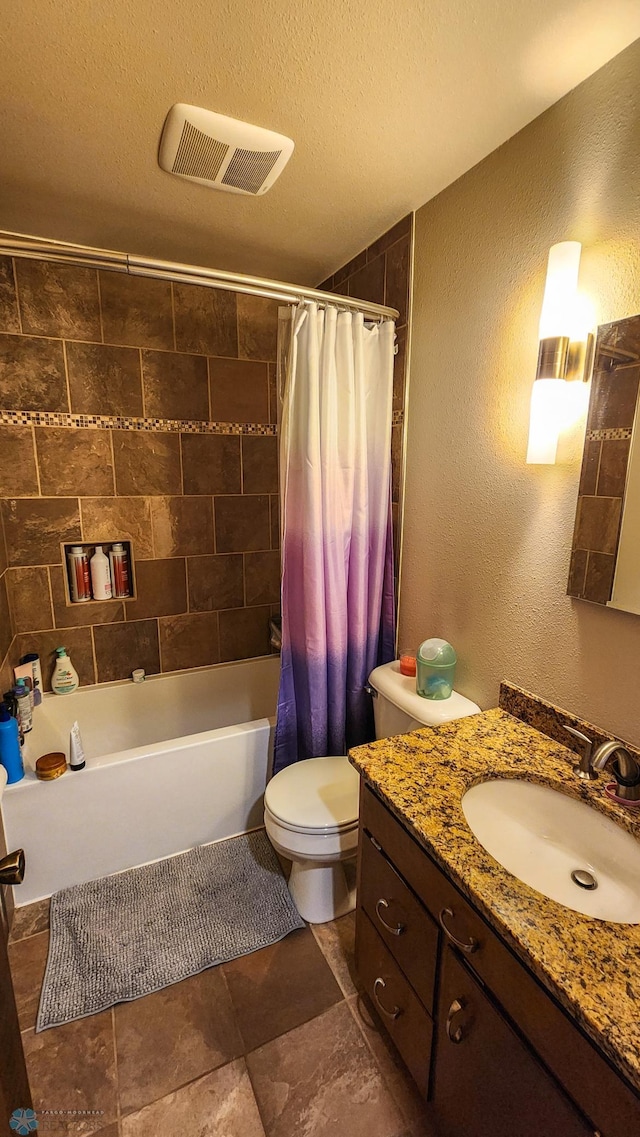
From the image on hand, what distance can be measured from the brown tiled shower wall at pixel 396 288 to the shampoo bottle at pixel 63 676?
1.55m

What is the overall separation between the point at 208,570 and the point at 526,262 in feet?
5.94

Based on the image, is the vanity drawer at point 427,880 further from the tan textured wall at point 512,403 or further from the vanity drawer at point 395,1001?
the tan textured wall at point 512,403

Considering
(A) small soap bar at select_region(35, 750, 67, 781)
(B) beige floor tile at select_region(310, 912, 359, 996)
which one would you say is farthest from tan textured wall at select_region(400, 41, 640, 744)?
(A) small soap bar at select_region(35, 750, 67, 781)

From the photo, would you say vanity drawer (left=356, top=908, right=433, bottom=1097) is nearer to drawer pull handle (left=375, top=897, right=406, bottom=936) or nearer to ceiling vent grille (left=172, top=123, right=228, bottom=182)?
drawer pull handle (left=375, top=897, right=406, bottom=936)

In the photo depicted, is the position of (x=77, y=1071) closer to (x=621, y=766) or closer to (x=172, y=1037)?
(x=172, y=1037)

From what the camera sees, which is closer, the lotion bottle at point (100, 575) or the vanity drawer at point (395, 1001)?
the vanity drawer at point (395, 1001)

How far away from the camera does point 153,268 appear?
52.9 inches

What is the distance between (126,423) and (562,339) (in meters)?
1.78

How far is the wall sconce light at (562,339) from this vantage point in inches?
43.1

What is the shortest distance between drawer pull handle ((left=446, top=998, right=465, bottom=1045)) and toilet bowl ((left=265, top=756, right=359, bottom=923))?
58cm

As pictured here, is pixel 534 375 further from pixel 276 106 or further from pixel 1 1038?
pixel 1 1038

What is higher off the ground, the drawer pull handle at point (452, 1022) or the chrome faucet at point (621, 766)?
the chrome faucet at point (621, 766)

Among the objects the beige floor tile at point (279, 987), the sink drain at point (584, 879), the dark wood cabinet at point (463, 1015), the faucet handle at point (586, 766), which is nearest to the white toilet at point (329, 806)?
the beige floor tile at point (279, 987)

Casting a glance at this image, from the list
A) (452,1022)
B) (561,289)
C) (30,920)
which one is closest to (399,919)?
(452,1022)
